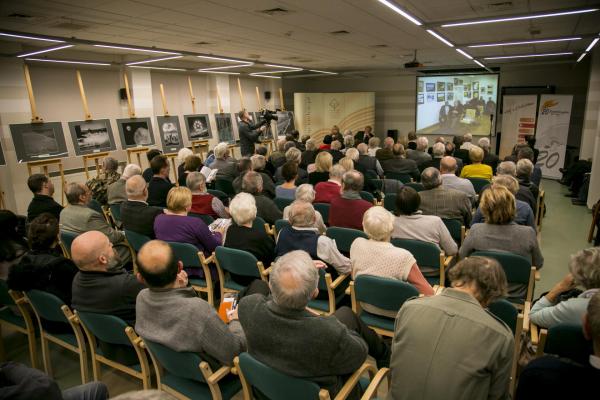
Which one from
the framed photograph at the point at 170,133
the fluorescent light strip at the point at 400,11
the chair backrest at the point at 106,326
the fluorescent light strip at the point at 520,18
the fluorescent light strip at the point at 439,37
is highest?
the fluorescent light strip at the point at 439,37

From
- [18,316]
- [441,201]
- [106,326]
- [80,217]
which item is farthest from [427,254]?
[18,316]

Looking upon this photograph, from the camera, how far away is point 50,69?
805cm

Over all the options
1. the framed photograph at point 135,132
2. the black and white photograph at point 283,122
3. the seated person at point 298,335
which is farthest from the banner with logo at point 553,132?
the seated person at point 298,335

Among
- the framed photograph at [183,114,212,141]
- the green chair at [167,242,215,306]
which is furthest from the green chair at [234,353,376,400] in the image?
the framed photograph at [183,114,212,141]

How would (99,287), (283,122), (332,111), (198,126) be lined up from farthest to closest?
(332,111) → (283,122) → (198,126) → (99,287)

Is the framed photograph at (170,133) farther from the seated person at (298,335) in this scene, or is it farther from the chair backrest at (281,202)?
the seated person at (298,335)

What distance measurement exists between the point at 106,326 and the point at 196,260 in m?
1.20

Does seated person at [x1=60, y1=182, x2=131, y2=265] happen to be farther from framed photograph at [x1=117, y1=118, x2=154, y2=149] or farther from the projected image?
the projected image

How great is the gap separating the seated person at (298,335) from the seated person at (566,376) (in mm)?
669

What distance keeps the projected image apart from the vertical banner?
1.15 m

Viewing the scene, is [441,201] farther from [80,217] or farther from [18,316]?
[18,316]

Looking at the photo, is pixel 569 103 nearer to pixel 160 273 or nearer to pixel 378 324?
pixel 378 324

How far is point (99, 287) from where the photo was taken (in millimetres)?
2344

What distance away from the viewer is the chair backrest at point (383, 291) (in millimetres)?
2307
